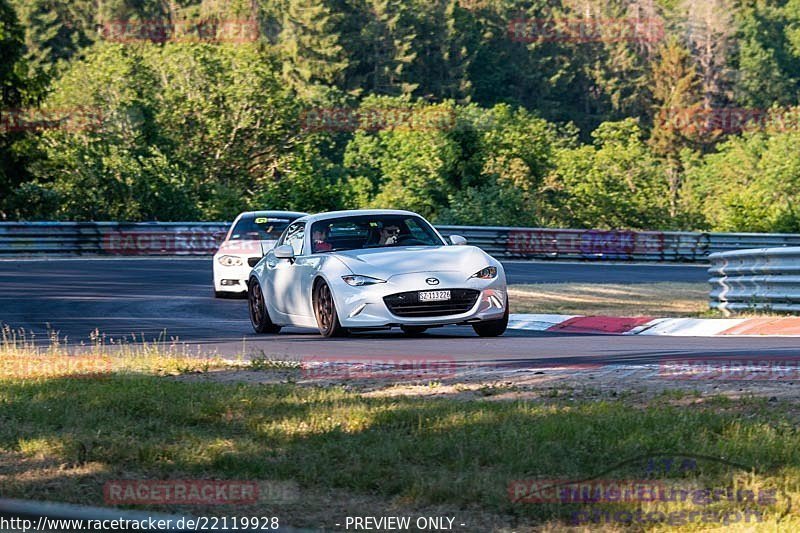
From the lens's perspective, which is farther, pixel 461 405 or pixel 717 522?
pixel 461 405

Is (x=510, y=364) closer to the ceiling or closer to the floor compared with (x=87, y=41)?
closer to the floor

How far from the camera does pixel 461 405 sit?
845 cm

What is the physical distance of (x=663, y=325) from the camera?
1698cm

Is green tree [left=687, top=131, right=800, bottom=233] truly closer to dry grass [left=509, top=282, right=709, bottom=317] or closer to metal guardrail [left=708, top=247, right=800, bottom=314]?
dry grass [left=509, top=282, right=709, bottom=317]

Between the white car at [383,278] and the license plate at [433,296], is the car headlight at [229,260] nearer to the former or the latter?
the white car at [383,278]

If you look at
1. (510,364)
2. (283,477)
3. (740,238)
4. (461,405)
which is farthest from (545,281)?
(283,477)

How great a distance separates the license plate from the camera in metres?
13.5

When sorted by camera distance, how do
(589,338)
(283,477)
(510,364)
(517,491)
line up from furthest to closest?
(589,338), (510,364), (283,477), (517,491)

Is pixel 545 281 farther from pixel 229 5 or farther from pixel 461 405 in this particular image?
pixel 229 5

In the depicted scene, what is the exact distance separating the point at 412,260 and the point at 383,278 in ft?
1.34

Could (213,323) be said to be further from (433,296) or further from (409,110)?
(409,110)

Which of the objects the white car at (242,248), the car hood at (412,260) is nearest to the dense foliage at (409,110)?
the white car at (242,248)

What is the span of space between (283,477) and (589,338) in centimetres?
807

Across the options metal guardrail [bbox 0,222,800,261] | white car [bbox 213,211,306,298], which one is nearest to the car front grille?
white car [bbox 213,211,306,298]
